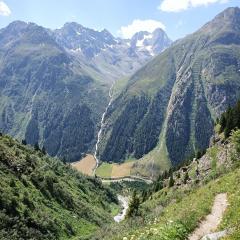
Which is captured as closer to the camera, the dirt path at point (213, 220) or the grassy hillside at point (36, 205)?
the dirt path at point (213, 220)

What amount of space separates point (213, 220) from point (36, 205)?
72.1 metres

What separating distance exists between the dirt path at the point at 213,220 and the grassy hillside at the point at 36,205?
158ft

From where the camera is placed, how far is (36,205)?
103m

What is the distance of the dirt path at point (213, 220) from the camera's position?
105 ft

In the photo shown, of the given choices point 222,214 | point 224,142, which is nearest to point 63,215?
point 224,142

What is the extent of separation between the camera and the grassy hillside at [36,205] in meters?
89.3

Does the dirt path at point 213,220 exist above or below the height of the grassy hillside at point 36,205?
above

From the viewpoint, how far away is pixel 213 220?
36750 mm

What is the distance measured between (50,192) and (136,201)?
3095 cm

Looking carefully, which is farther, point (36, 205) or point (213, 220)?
point (36, 205)

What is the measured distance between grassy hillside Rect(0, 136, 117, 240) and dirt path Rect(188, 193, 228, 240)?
48.1 meters

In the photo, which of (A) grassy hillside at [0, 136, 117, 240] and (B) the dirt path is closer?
(B) the dirt path

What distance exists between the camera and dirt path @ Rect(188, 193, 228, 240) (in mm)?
31948

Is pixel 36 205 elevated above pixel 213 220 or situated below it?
below
